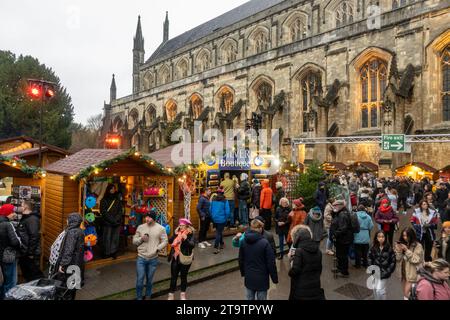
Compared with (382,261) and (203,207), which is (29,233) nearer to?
(203,207)

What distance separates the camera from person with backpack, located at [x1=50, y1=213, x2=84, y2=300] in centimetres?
427

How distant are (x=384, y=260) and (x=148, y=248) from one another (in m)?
3.65

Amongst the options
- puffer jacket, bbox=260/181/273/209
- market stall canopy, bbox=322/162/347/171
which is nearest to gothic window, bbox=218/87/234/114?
market stall canopy, bbox=322/162/347/171

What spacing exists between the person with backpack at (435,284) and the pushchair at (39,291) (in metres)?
4.21

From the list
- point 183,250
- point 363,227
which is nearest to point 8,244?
point 183,250

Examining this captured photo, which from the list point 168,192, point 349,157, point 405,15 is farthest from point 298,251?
point 405,15

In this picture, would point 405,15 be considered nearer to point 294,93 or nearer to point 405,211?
point 294,93

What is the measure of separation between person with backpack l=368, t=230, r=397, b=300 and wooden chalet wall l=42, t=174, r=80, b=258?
5.93 m

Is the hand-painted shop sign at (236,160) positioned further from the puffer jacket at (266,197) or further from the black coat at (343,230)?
the black coat at (343,230)

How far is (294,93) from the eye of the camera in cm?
2162

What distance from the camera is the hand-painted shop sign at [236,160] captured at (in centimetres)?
1028

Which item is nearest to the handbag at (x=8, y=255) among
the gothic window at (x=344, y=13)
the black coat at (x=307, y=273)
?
the black coat at (x=307, y=273)

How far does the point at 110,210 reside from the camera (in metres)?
6.71
